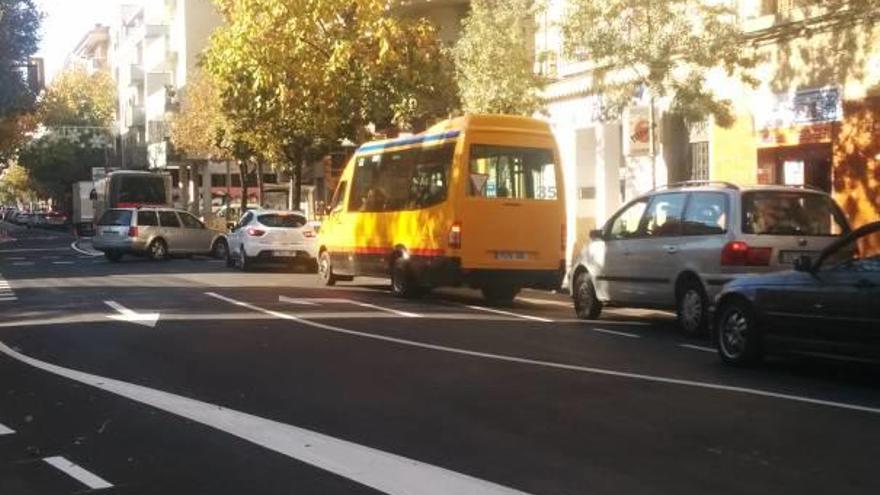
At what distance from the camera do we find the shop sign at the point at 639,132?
69.6 ft

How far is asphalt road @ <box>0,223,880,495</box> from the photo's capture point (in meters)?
6.20

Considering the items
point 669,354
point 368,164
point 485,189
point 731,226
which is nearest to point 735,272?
point 731,226

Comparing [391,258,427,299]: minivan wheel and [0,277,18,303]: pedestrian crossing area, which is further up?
[391,258,427,299]: minivan wheel

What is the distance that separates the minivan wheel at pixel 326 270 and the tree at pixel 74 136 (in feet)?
212

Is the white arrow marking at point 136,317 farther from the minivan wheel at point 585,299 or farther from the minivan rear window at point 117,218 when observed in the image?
the minivan rear window at point 117,218

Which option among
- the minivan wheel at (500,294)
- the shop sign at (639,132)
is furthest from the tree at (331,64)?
the minivan wheel at (500,294)

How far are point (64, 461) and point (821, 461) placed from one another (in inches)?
181

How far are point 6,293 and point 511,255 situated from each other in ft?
31.5

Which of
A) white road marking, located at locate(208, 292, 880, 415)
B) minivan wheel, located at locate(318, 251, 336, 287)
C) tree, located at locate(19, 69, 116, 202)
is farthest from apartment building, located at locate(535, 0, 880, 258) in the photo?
tree, located at locate(19, 69, 116, 202)

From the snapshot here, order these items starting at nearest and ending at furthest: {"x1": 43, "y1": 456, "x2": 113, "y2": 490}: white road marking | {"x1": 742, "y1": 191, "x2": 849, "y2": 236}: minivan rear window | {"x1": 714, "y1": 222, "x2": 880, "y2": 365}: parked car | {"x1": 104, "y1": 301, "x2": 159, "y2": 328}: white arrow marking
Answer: {"x1": 43, "y1": 456, "x2": 113, "y2": 490}: white road marking < {"x1": 714, "y1": 222, "x2": 880, "y2": 365}: parked car < {"x1": 742, "y1": 191, "x2": 849, "y2": 236}: minivan rear window < {"x1": 104, "y1": 301, "x2": 159, "y2": 328}: white arrow marking

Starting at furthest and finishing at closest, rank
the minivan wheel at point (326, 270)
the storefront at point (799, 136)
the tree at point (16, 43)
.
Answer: the tree at point (16, 43) < the minivan wheel at point (326, 270) < the storefront at point (799, 136)

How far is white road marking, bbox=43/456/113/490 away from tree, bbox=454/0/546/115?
17.2 meters

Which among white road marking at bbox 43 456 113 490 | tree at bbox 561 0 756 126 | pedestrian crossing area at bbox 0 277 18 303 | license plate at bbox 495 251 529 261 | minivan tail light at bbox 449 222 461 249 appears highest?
tree at bbox 561 0 756 126

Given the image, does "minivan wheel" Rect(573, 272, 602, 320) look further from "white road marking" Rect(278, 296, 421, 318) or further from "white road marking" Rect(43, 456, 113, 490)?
"white road marking" Rect(43, 456, 113, 490)
